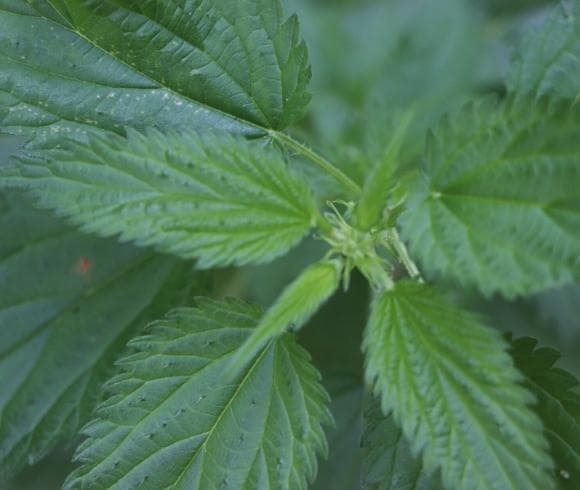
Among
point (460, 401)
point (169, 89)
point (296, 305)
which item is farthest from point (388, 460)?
point (169, 89)

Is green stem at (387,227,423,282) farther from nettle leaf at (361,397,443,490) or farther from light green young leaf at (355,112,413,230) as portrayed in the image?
nettle leaf at (361,397,443,490)

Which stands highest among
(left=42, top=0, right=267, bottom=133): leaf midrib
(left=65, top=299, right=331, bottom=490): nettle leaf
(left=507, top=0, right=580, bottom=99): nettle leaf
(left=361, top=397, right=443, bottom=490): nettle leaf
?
(left=42, top=0, right=267, bottom=133): leaf midrib

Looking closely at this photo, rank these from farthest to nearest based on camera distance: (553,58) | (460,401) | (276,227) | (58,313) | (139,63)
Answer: (58,313) → (553,58) → (139,63) → (276,227) → (460,401)

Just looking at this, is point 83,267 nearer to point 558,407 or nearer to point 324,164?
point 324,164

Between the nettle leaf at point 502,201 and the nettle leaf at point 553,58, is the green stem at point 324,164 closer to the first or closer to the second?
the nettle leaf at point 502,201

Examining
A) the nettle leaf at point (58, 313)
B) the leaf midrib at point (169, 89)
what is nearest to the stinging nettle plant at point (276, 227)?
the leaf midrib at point (169, 89)

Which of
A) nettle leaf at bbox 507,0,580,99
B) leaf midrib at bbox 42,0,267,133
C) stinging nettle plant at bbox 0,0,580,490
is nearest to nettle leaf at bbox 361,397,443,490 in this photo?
stinging nettle plant at bbox 0,0,580,490

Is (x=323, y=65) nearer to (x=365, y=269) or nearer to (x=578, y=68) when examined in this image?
(x=578, y=68)
